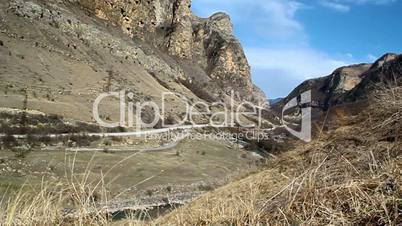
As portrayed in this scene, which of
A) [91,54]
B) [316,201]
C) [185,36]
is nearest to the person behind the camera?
[316,201]

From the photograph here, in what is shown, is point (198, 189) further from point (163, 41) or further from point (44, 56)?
point (163, 41)

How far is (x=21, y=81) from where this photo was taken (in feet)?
182

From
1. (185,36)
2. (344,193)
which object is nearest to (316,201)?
(344,193)

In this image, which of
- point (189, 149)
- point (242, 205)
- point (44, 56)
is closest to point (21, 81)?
point (44, 56)

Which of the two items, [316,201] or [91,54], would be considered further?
[91,54]

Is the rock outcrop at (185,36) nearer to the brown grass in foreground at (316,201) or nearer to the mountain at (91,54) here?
the mountain at (91,54)

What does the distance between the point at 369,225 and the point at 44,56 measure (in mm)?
67829

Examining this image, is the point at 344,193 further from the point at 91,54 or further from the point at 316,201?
the point at 91,54

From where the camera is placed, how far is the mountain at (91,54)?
5678 centimetres

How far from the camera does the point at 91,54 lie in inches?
3314

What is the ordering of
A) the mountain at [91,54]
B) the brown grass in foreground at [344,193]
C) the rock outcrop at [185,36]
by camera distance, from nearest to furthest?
the brown grass in foreground at [344,193]
the mountain at [91,54]
the rock outcrop at [185,36]

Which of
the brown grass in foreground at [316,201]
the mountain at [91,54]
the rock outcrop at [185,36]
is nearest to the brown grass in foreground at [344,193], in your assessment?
the brown grass in foreground at [316,201]

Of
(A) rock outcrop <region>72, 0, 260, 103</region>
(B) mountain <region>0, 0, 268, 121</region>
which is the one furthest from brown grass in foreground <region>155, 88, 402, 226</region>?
(A) rock outcrop <region>72, 0, 260, 103</region>

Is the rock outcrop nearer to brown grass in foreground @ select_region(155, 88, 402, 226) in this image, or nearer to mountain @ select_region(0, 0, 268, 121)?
mountain @ select_region(0, 0, 268, 121)
